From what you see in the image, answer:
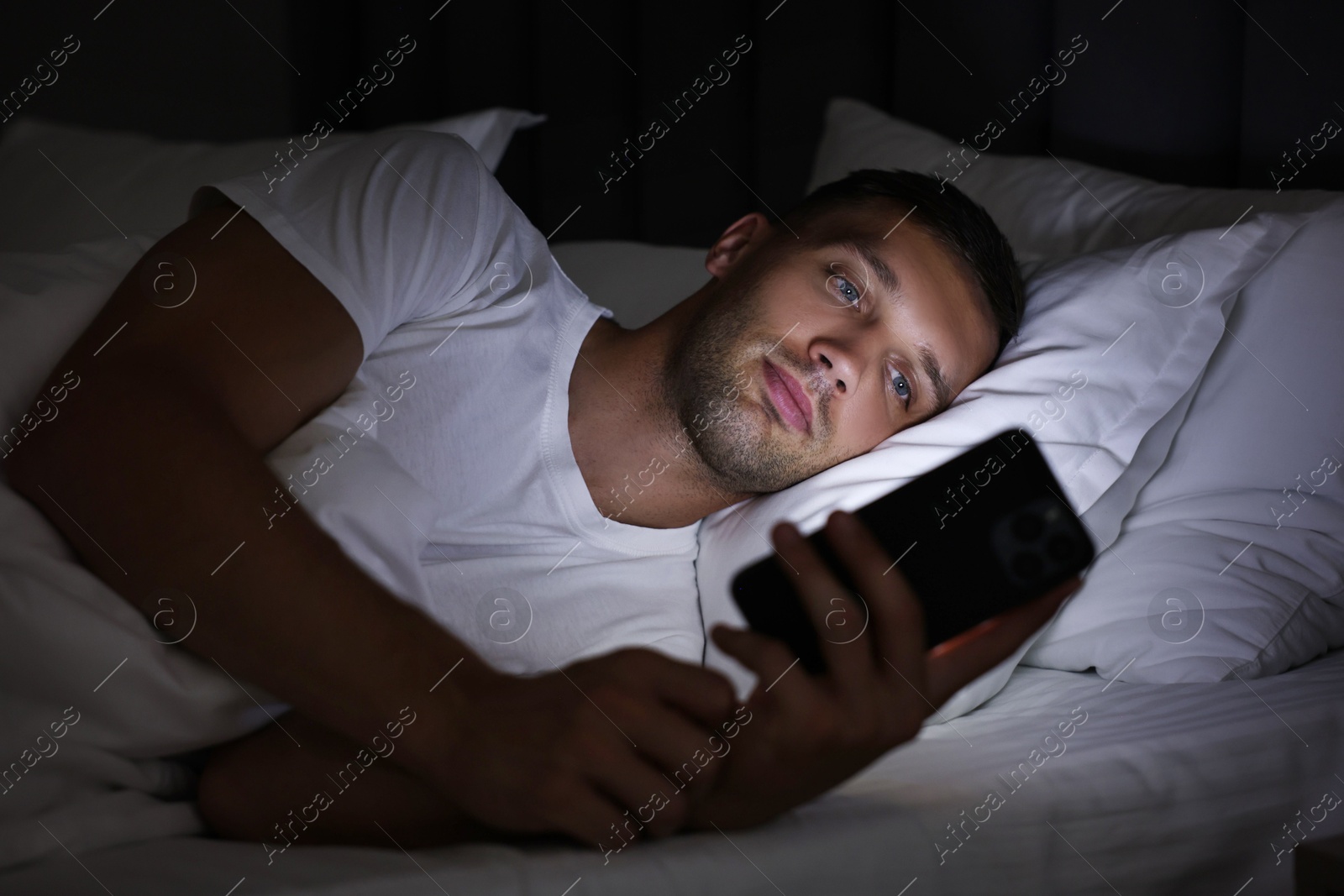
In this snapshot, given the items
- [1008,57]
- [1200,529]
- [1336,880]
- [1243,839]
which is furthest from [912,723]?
[1008,57]

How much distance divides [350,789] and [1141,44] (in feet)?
3.99

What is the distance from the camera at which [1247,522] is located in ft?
2.96

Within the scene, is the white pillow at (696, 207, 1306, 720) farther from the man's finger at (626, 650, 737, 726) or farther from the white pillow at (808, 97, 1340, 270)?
the man's finger at (626, 650, 737, 726)

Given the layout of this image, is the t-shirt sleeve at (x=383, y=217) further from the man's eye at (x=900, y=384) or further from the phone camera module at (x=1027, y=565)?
the phone camera module at (x=1027, y=565)

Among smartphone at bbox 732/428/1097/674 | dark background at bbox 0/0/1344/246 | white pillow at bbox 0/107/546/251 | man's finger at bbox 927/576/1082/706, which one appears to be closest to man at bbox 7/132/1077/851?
man's finger at bbox 927/576/1082/706

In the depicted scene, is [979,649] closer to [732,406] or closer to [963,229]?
[732,406]

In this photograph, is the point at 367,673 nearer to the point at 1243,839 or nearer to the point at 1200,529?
the point at 1243,839

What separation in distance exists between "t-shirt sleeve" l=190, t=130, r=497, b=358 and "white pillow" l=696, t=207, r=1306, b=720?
1.35ft

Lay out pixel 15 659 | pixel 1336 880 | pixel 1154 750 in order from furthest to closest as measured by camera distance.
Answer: pixel 1154 750, pixel 15 659, pixel 1336 880

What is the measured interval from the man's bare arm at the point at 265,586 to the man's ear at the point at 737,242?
572mm

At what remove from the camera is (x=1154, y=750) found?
0.70 metres

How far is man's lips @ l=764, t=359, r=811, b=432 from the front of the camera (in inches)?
36.6

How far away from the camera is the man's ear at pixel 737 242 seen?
3.75 feet

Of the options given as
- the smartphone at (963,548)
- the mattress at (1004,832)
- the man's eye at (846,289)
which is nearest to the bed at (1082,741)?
the mattress at (1004,832)
